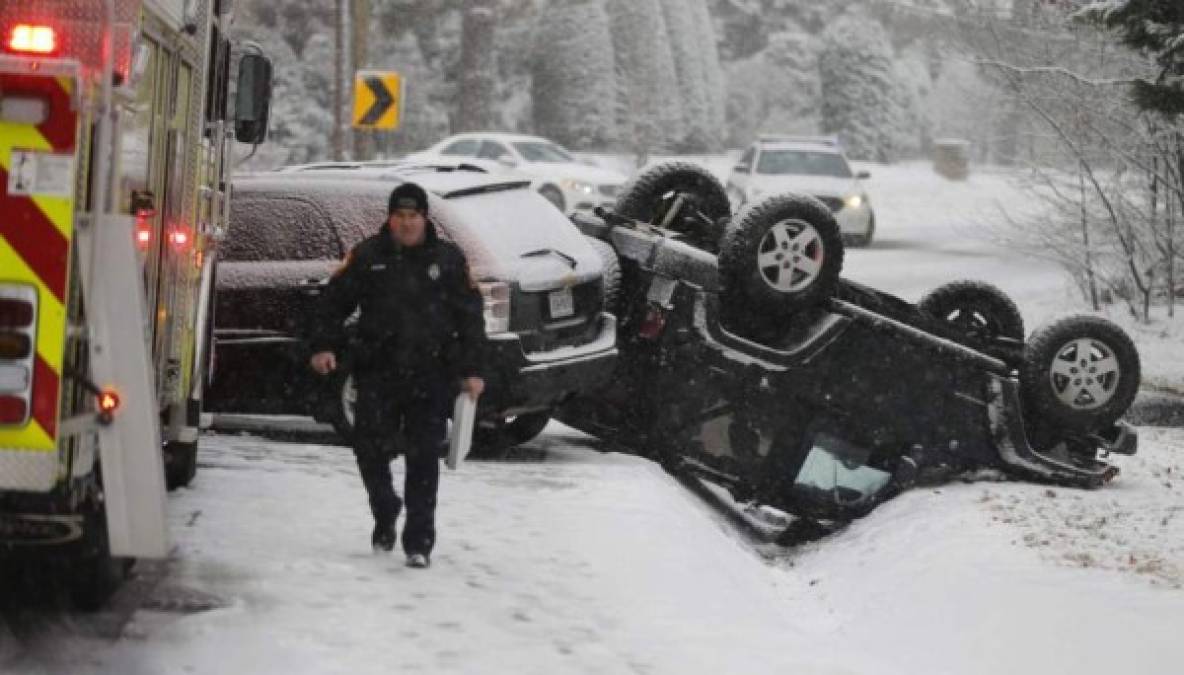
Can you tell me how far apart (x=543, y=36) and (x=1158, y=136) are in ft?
91.3

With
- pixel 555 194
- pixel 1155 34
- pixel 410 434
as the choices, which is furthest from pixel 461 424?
pixel 555 194

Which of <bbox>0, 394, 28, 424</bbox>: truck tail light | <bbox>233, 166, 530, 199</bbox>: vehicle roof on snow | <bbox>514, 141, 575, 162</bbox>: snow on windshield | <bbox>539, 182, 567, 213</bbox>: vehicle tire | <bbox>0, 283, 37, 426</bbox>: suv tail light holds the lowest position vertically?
<bbox>539, 182, 567, 213</bbox>: vehicle tire

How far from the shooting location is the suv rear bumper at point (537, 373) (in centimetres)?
1036

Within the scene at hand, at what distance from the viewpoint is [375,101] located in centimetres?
2098

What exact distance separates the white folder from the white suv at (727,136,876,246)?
68.6 ft

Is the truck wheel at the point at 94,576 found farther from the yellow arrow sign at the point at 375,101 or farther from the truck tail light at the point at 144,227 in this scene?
the yellow arrow sign at the point at 375,101

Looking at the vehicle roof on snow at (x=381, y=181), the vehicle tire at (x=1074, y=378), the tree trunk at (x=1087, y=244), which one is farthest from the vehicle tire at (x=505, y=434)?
the tree trunk at (x=1087, y=244)

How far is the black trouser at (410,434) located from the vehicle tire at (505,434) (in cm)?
337

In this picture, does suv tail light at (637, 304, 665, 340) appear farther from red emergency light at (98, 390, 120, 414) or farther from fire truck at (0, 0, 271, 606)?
red emergency light at (98, 390, 120, 414)

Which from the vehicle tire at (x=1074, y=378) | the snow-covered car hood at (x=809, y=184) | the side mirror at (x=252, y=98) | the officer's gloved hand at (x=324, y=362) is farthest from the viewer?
the snow-covered car hood at (x=809, y=184)

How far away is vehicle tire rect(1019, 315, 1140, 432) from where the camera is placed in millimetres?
11367

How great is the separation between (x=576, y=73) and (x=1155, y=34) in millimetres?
33343

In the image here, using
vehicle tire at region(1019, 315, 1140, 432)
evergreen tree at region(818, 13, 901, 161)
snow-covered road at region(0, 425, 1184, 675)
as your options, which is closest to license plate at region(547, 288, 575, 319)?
snow-covered road at region(0, 425, 1184, 675)

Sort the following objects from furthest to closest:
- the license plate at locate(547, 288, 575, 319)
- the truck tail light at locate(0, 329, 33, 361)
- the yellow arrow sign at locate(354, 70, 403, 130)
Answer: the yellow arrow sign at locate(354, 70, 403, 130) → the license plate at locate(547, 288, 575, 319) → the truck tail light at locate(0, 329, 33, 361)
